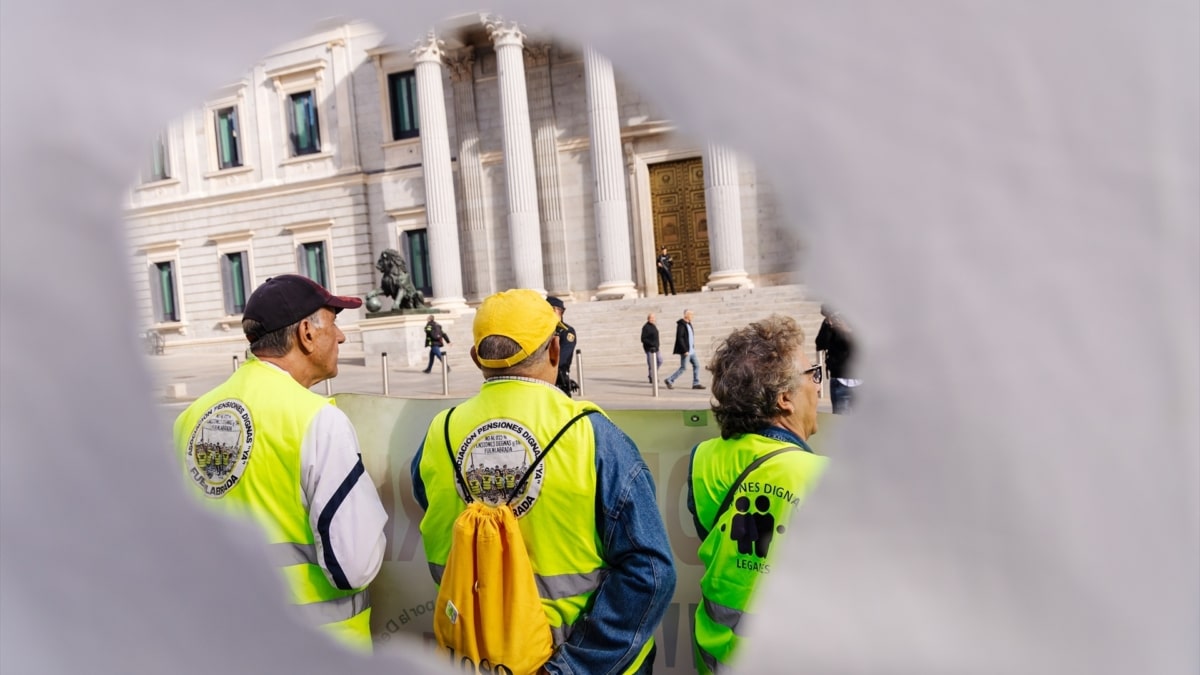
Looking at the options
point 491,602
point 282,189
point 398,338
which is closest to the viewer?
point 491,602

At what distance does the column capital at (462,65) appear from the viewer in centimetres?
2452

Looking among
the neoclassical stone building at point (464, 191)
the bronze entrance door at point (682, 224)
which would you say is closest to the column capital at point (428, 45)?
the neoclassical stone building at point (464, 191)

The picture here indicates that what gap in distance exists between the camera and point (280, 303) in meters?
2.12

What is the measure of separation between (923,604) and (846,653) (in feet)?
0.26

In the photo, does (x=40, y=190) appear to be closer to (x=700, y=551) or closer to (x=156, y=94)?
(x=156, y=94)

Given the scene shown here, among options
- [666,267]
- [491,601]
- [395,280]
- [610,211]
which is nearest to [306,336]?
[491,601]

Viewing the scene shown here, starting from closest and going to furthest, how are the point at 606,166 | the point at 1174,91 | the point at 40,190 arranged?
1. the point at 1174,91
2. the point at 40,190
3. the point at 606,166

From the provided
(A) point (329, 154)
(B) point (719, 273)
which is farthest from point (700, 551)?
(A) point (329, 154)

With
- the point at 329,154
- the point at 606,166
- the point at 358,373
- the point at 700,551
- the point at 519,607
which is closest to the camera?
the point at 519,607

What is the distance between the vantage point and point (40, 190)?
746mm

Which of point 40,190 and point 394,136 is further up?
point 394,136

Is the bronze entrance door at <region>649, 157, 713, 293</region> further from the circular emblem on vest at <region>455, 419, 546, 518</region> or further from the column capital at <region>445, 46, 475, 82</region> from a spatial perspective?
the circular emblem on vest at <region>455, 419, 546, 518</region>

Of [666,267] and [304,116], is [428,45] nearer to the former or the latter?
[666,267]

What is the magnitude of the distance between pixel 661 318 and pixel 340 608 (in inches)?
744
